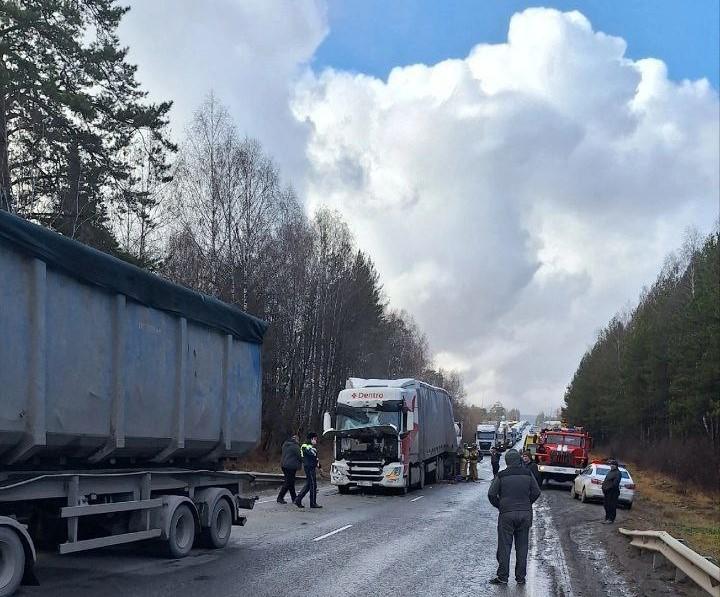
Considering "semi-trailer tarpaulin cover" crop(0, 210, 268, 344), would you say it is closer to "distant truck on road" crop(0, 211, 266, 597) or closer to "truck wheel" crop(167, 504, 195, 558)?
"distant truck on road" crop(0, 211, 266, 597)

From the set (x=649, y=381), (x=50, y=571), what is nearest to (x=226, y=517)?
(x=50, y=571)

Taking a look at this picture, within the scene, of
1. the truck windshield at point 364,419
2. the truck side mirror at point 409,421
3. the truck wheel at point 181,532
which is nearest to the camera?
the truck wheel at point 181,532

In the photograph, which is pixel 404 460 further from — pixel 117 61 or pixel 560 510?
pixel 117 61

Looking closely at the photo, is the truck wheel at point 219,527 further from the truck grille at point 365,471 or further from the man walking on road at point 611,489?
the truck grille at point 365,471

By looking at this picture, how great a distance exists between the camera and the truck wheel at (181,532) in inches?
428

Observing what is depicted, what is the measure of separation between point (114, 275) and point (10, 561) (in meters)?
3.35

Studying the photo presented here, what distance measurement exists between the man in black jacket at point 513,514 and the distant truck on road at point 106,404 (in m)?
4.37

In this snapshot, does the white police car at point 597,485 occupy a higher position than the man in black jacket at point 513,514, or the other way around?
the man in black jacket at point 513,514

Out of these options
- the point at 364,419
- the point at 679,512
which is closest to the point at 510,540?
the point at 364,419

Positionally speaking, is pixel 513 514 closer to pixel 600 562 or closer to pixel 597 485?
pixel 600 562

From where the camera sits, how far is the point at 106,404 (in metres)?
9.30

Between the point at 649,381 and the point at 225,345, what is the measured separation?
2052 inches

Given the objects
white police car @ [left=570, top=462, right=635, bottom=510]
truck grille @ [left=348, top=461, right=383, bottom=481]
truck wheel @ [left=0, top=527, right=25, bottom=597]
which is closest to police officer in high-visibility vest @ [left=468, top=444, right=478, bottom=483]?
white police car @ [left=570, top=462, right=635, bottom=510]

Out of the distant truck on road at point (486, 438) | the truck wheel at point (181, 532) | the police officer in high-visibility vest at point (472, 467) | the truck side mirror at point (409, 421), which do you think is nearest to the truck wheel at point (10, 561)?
the truck wheel at point (181, 532)
